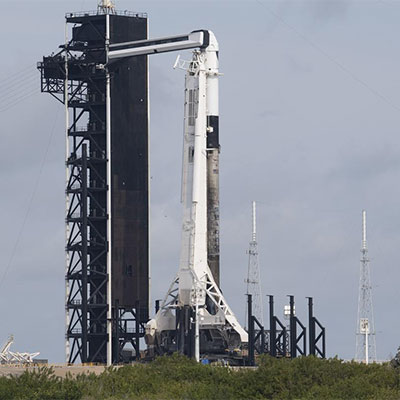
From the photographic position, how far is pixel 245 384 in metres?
106

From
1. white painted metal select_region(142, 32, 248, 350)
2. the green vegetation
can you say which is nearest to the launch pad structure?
white painted metal select_region(142, 32, 248, 350)

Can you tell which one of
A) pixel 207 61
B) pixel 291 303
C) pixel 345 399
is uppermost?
pixel 207 61

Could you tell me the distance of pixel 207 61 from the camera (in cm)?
14950

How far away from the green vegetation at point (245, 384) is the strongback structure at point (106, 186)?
39644mm

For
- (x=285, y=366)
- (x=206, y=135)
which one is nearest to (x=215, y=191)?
(x=206, y=135)

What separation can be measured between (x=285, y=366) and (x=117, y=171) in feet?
164

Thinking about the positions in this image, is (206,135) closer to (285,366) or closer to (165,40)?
(165,40)

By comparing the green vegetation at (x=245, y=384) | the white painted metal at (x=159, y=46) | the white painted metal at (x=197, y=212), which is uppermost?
the white painted metal at (x=159, y=46)

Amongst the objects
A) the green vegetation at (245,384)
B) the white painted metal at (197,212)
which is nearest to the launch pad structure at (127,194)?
the white painted metal at (197,212)

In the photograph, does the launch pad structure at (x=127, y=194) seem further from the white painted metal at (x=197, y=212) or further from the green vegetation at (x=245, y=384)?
the green vegetation at (x=245, y=384)

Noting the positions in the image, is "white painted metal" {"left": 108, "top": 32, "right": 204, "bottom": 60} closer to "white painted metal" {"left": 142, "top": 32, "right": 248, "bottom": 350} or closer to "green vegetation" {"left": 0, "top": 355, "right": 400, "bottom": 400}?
"white painted metal" {"left": 142, "top": 32, "right": 248, "bottom": 350}

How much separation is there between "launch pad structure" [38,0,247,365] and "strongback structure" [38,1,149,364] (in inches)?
3.5

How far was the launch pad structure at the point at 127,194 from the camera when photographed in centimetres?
14750

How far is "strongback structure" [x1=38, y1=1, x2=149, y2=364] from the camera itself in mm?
151250
